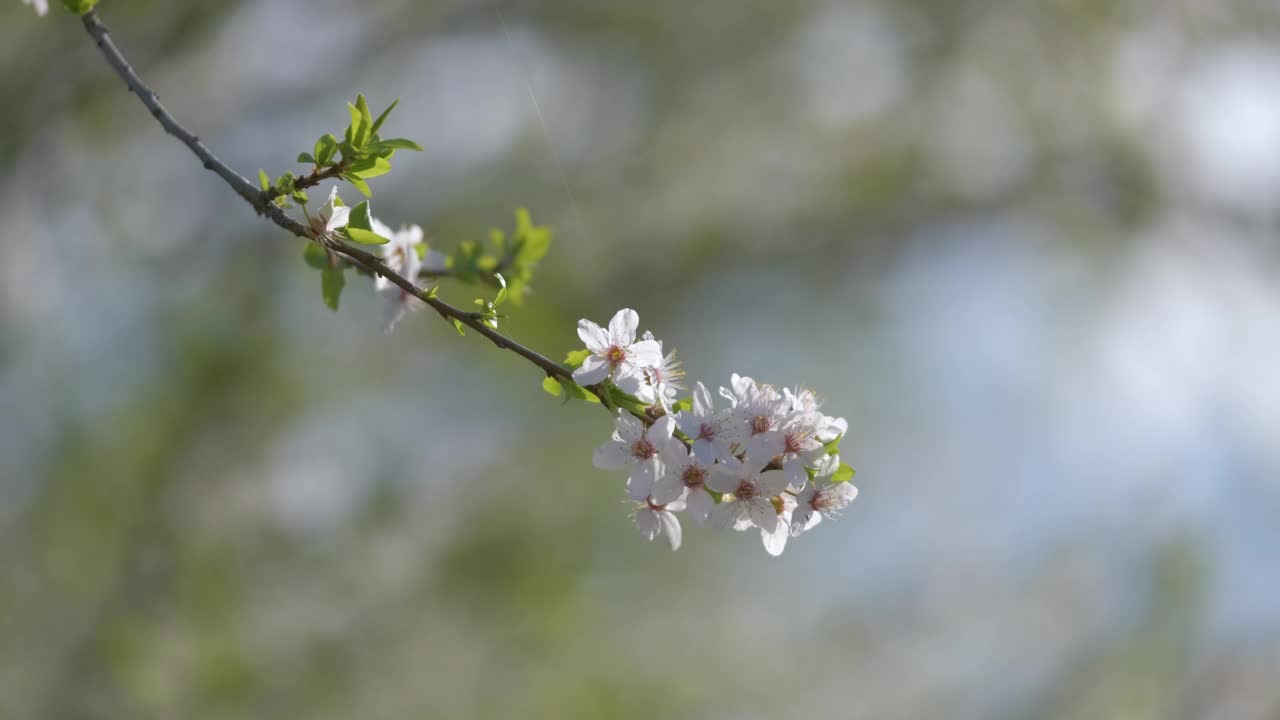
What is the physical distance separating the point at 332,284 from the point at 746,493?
0.43 metres

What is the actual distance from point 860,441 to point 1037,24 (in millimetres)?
2190

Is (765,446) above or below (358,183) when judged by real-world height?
below

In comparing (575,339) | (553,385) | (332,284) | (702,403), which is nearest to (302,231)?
(332,284)

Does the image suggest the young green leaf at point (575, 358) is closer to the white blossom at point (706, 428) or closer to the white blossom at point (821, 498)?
the white blossom at point (706, 428)

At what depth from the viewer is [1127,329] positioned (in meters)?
4.85

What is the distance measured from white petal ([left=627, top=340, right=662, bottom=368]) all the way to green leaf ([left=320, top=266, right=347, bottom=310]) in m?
0.28

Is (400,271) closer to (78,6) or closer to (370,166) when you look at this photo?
(370,166)

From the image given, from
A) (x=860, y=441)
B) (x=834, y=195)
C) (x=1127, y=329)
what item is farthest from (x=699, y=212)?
(x=1127, y=329)

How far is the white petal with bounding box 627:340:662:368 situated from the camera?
0.87m

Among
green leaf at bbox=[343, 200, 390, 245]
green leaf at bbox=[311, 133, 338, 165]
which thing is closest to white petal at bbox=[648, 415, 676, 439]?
green leaf at bbox=[343, 200, 390, 245]

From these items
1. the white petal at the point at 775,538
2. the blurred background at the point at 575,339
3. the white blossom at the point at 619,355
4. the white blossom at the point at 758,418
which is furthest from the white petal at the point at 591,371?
the blurred background at the point at 575,339

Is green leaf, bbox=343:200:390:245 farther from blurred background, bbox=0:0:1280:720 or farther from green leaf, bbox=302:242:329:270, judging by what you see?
blurred background, bbox=0:0:1280:720

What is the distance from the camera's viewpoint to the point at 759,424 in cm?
85

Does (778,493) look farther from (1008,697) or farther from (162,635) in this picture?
(1008,697)
